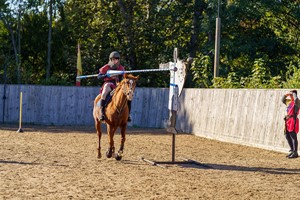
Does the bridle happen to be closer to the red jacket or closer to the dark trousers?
the red jacket

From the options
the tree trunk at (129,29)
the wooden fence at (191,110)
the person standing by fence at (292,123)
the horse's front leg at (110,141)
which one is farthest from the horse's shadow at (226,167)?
the tree trunk at (129,29)

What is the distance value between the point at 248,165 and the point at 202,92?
10335mm

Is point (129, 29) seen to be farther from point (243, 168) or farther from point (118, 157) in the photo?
point (243, 168)

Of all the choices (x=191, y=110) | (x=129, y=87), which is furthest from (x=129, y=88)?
(x=191, y=110)

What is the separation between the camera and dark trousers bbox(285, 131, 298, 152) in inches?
673

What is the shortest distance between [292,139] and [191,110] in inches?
381

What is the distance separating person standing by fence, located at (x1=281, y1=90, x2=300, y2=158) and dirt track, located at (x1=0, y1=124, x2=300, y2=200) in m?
0.45

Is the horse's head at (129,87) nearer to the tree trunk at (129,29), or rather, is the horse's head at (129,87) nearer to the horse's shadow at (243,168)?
the horse's shadow at (243,168)

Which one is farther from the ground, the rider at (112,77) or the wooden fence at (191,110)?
the rider at (112,77)

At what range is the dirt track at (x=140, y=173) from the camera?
1082cm

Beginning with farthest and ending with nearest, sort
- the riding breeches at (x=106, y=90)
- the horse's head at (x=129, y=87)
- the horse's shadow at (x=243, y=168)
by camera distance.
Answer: the riding breeches at (x=106, y=90), the horse's head at (x=129, y=87), the horse's shadow at (x=243, y=168)

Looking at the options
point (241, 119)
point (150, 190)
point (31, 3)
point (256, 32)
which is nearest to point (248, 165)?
point (150, 190)

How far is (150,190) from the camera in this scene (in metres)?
11.1

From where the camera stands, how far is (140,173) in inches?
527
